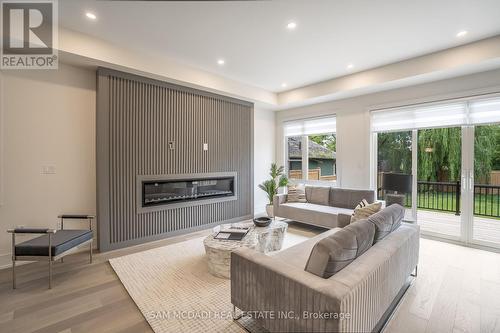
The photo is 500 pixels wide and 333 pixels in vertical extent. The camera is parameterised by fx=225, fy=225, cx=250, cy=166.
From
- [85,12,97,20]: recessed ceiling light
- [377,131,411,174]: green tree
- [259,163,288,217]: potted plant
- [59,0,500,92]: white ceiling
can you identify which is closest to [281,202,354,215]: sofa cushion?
[259,163,288,217]: potted plant

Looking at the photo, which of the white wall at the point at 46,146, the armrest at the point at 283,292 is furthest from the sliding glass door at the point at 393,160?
the white wall at the point at 46,146

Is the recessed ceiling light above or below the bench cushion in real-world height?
above

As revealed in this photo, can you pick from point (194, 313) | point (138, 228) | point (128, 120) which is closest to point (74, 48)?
point (128, 120)

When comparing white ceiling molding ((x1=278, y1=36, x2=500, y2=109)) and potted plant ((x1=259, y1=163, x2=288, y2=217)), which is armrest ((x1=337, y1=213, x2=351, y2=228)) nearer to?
potted plant ((x1=259, y1=163, x2=288, y2=217))

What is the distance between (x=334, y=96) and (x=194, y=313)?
15.9 ft

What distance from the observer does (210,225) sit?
485cm

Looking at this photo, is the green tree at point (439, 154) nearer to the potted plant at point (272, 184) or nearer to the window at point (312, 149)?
the window at point (312, 149)

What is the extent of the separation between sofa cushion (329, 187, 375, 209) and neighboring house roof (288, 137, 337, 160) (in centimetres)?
110

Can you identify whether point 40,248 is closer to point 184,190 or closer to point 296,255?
point 184,190

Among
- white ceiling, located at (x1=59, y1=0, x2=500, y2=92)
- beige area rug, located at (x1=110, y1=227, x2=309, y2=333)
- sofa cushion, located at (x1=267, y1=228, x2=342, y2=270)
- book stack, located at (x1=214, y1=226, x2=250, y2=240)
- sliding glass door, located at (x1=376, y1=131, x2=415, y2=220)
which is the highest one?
white ceiling, located at (x1=59, y1=0, x2=500, y2=92)

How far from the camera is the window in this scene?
574 centimetres

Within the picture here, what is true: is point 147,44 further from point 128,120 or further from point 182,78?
point 128,120

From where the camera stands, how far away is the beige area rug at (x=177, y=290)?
2004 millimetres

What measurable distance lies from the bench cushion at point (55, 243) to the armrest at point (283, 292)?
2191 millimetres
